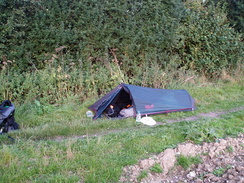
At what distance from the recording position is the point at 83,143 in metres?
4.55

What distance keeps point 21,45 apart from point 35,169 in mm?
5832

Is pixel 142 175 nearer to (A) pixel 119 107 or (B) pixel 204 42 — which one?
(A) pixel 119 107

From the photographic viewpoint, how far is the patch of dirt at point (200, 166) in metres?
3.48

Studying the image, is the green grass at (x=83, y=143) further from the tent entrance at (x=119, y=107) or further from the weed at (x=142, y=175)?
the tent entrance at (x=119, y=107)

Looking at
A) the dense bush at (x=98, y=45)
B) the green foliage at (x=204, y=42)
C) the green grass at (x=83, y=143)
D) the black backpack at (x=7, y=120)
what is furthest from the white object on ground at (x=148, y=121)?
the green foliage at (x=204, y=42)

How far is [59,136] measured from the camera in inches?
210

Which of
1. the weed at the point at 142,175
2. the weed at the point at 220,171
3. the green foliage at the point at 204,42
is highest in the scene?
the green foliage at the point at 204,42

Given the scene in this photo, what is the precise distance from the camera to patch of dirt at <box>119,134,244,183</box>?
3477 millimetres

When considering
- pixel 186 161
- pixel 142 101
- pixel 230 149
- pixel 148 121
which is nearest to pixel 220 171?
pixel 186 161

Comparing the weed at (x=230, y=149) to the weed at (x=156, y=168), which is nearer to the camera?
the weed at (x=156, y=168)

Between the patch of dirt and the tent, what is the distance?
2.28 metres

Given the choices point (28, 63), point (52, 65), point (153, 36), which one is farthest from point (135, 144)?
point (153, 36)

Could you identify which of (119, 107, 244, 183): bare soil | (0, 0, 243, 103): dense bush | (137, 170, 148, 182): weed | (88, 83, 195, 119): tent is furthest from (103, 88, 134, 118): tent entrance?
(137, 170, 148, 182): weed

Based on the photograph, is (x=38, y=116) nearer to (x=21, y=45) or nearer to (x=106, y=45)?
(x=21, y=45)
